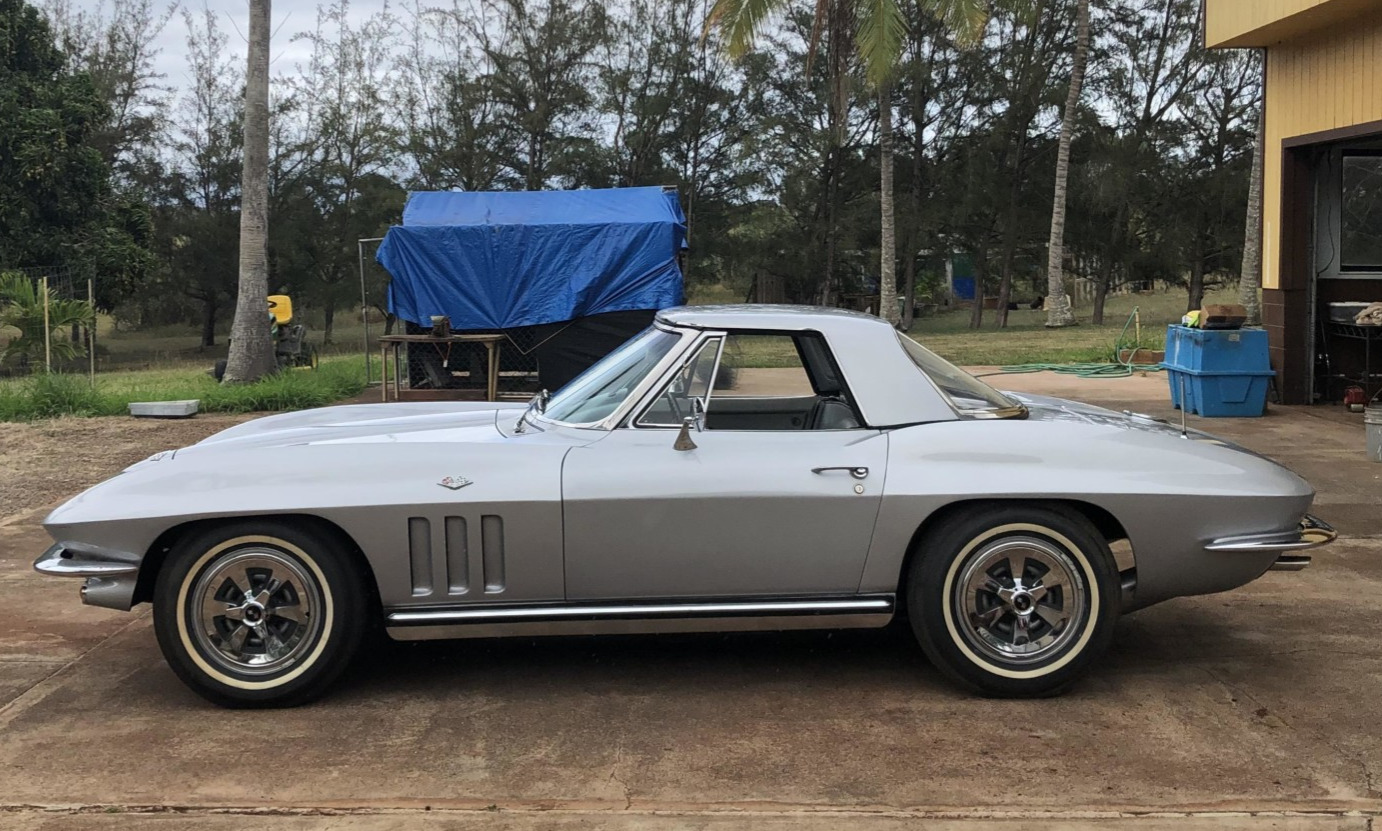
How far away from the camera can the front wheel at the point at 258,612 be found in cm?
413

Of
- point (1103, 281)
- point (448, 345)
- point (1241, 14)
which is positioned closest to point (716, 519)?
point (1241, 14)

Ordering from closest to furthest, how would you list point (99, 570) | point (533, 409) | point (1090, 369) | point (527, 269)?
point (99, 570), point (533, 409), point (527, 269), point (1090, 369)

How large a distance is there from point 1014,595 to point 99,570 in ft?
10.3

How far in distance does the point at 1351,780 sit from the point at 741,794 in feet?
5.93

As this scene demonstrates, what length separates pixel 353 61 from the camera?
132 feet

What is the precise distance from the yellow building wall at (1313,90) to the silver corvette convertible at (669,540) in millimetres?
8208

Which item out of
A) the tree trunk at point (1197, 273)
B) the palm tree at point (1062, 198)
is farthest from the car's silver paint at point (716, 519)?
the tree trunk at point (1197, 273)

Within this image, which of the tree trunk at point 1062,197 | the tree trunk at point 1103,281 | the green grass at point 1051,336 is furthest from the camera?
the tree trunk at point 1103,281

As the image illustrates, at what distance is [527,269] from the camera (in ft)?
49.4

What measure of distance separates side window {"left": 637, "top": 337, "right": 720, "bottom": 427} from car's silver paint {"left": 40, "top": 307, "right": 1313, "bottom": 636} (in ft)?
0.17

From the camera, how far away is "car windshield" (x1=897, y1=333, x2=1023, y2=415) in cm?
452

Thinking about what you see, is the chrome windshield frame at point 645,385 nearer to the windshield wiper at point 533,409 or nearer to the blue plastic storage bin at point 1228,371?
the windshield wiper at point 533,409

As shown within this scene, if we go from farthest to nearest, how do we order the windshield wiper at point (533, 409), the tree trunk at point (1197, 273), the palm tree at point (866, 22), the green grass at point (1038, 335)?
1. the tree trunk at point (1197, 273)
2. the palm tree at point (866, 22)
3. the green grass at point (1038, 335)
4. the windshield wiper at point (533, 409)

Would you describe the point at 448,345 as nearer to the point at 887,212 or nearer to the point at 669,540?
the point at 669,540
